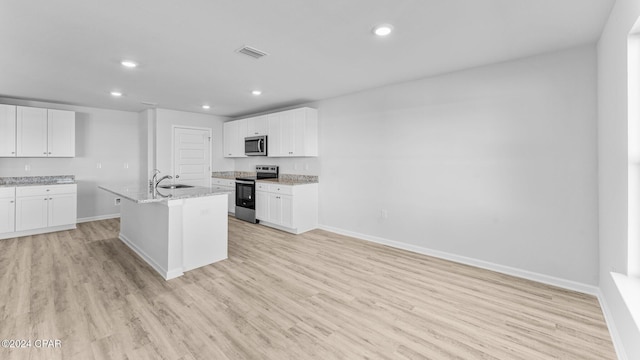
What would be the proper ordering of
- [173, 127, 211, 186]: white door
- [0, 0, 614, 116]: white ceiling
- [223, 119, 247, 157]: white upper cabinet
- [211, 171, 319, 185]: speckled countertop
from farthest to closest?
→ [223, 119, 247, 157]: white upper cabinet
[173, 127, 211, 186]: white door
[211, 171, 319, 185]: speckled countertop
[0, 0, 614, 116]: white ceiling

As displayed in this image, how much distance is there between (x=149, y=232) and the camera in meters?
3.45

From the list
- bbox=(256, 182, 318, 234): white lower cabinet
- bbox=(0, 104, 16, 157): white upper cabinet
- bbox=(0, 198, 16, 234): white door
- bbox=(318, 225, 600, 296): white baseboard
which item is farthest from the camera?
bbox=(256, 182, 318, 234): white lower cabinet

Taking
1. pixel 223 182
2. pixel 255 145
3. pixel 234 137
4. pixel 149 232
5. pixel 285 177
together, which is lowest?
pixel 149 232

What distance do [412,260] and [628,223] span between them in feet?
6.98

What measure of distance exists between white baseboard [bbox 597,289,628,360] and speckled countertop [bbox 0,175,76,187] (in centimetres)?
746

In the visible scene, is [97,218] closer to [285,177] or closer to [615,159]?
[285,177]

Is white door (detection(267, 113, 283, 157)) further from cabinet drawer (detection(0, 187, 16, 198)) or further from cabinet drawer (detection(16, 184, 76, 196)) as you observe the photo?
cabinet drawer (detection(0, 187, 16, 198))

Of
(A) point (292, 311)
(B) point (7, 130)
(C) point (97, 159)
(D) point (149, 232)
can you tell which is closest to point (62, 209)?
(C) point (97, 159)

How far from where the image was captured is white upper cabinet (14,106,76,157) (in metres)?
4.69

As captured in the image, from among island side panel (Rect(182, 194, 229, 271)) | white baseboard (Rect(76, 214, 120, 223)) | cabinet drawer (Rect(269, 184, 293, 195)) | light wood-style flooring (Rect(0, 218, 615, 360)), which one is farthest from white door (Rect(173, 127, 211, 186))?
island side panel (Rect(182, 194, 229, 271))

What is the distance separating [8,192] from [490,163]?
23.7 feet

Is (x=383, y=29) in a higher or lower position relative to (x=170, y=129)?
higher

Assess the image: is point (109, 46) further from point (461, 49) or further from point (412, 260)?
point (412, 260)

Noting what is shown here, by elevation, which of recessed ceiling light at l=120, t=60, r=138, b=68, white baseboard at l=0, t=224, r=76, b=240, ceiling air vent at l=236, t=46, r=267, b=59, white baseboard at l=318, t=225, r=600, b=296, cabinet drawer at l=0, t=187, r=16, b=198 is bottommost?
white baseboard at l=318, t=225, r=600, b=296
